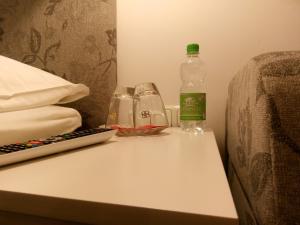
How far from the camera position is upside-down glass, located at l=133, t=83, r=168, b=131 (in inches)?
32.8

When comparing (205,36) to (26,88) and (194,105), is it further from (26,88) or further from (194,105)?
(26,88)

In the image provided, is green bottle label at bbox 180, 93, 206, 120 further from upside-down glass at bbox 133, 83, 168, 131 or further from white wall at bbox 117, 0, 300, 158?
white wall at bbox 117, 0, 300, 158

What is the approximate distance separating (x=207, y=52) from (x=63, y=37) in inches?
20.4

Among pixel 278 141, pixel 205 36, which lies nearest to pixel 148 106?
pixel 205 36

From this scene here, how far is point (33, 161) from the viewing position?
0.46 meters

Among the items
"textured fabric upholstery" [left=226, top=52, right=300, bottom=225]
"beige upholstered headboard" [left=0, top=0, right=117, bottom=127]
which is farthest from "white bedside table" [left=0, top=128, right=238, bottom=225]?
"beige upholstered headboard" [left=0, top=0, right=117, bottom=127]

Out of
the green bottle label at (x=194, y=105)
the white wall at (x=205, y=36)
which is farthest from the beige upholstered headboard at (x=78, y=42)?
the green bottle label at (x=194, y=105)

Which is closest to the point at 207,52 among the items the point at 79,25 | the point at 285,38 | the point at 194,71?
the point at 194,71

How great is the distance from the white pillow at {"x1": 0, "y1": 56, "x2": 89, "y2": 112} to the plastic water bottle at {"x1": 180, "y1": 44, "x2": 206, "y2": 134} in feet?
1.04

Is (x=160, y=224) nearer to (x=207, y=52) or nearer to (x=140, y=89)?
(x=140, y=89)

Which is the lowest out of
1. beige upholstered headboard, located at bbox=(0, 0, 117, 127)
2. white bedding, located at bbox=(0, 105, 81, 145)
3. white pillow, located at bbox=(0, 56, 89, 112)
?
white bedding, located at bbox=(0, 105, 81, 145)

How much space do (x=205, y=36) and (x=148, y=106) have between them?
33cm

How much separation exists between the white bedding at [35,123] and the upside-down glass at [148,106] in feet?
0.64

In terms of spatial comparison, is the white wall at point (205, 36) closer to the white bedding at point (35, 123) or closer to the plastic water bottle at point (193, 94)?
the plastic water bottle at point (193, 94)
